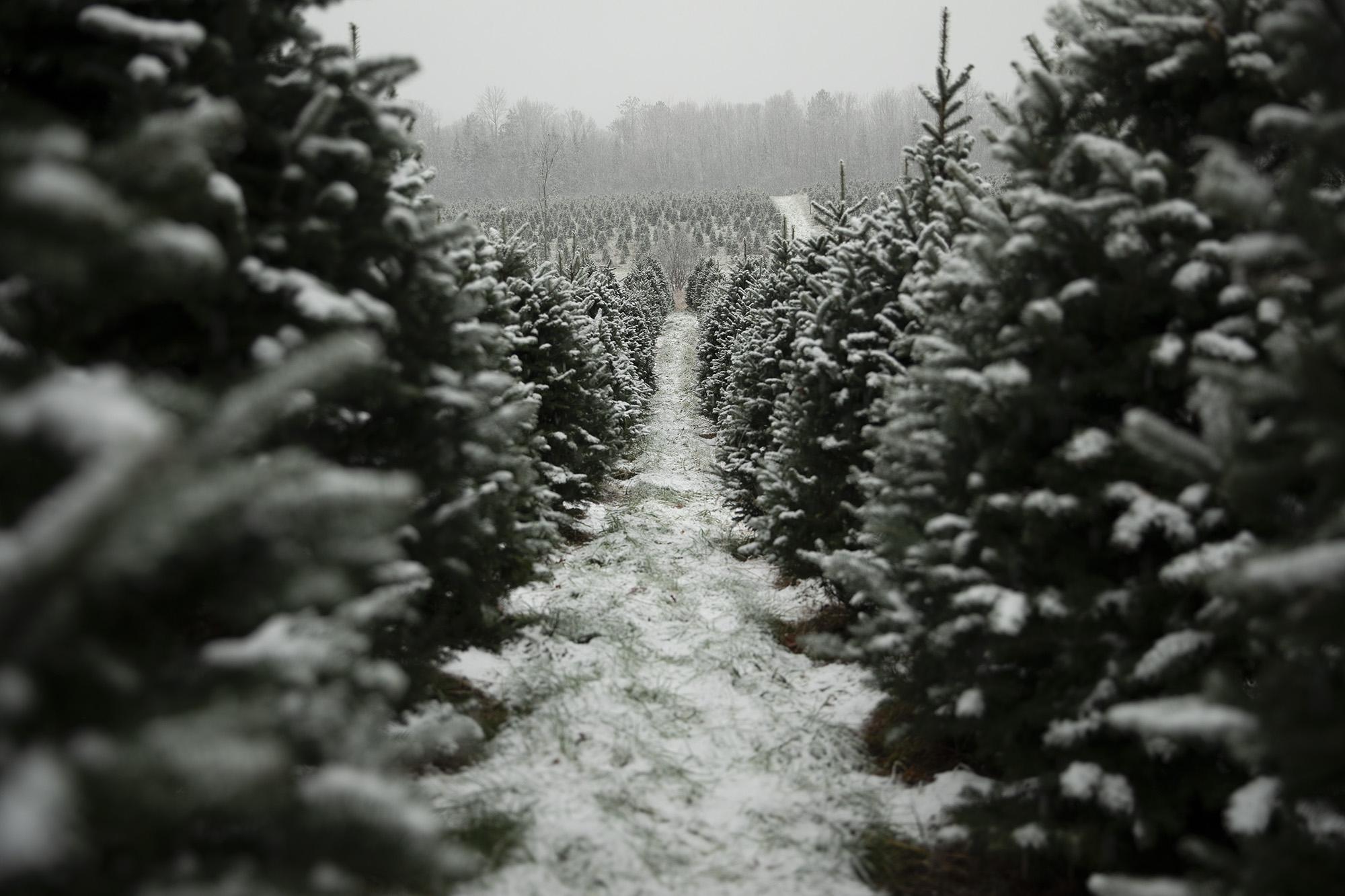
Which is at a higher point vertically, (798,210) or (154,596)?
(798,210)

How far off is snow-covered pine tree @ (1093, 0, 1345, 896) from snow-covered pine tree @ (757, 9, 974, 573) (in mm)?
3578

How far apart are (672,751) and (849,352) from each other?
3614 millimetres

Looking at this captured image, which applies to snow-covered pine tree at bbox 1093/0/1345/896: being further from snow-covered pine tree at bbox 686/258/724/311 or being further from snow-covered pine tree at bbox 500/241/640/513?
snow-covered pine tree at bbox 686/258/724/311

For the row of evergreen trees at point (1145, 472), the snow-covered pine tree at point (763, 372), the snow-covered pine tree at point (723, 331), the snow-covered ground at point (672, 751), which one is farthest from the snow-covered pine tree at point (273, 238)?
the snow-covered pine tree at point (723, 331)

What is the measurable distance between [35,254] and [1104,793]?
145 inches

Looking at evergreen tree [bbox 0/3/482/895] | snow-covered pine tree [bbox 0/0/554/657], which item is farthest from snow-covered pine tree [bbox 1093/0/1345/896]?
snow-covered pine tree [bbox 0/0/554/657]

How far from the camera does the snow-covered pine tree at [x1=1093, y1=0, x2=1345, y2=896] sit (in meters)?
1.83

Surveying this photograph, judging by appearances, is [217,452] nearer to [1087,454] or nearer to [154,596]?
[154,596]

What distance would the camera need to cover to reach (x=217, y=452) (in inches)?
54.4

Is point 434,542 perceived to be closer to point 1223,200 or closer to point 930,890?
point 930,890

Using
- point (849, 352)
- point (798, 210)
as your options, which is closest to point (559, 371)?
point (849, 352)

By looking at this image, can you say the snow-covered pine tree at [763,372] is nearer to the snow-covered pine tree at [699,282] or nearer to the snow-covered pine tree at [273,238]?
the snow-covered pine tree at [273,238]

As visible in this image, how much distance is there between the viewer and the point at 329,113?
9.43 ft

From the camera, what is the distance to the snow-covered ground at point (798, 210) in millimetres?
62531
